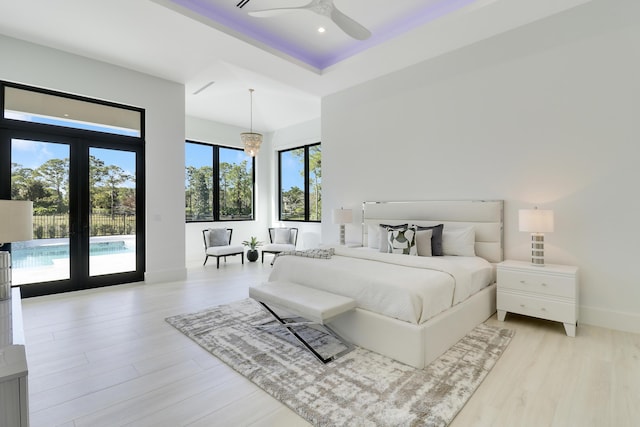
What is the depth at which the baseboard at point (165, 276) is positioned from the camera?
4.98 metres

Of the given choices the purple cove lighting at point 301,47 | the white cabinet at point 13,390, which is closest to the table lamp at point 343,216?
the purple cove lighting at point 301,47

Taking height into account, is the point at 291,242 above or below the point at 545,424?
above

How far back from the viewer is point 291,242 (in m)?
7.19

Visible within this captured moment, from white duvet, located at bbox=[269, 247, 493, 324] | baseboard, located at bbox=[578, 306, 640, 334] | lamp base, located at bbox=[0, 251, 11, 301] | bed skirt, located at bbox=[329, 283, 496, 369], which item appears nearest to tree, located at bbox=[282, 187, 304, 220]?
white duvet, located at bbox=[269, 247, 493, 324]

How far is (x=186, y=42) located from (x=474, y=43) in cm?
364

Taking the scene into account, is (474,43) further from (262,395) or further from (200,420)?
(200,420)

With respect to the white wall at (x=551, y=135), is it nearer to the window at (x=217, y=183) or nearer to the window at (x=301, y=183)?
the window at (x=301, y=183)

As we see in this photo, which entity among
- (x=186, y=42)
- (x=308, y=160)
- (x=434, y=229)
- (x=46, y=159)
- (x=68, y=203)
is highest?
(x=186, y=42)

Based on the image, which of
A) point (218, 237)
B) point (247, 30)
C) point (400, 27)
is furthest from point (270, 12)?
point (218, 237)

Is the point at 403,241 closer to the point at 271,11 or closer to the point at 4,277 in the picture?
the point at 271,11

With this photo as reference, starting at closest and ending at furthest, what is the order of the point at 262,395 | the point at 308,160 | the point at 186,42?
the point at 262,395
the point at 186,42
the point at 308,160

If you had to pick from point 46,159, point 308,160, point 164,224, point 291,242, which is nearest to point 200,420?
point 164,224

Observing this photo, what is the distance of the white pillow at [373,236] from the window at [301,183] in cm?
277

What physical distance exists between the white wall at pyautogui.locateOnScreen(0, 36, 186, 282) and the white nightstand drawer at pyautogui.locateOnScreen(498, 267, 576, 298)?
Answer: 4.77m
